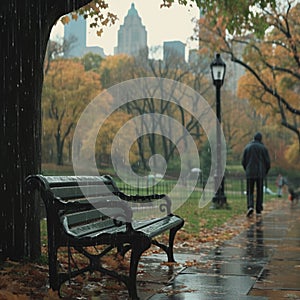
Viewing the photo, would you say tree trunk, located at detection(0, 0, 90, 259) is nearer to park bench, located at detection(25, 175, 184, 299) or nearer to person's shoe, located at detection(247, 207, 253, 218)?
park bench, located at detection(25, 175, 184, 299)

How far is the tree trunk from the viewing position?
6750mm

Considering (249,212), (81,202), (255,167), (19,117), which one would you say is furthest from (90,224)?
(255,167)

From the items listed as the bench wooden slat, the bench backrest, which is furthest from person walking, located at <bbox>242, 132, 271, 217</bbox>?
the bench wooden slat

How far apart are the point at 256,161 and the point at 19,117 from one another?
32.9 feet

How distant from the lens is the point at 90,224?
6.36 meters

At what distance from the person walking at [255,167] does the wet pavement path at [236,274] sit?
5730 mm

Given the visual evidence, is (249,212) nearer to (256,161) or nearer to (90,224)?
(256,161)

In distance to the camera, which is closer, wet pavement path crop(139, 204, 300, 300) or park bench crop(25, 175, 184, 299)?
park bench crop(25, 175, 184, 299)

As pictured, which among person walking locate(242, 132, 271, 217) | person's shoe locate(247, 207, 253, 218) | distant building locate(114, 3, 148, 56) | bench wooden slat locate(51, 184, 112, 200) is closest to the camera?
bench wooden slat locate(51, 184, 112, 200)

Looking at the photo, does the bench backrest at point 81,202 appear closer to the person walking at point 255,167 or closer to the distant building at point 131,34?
the person walking at point 255,167

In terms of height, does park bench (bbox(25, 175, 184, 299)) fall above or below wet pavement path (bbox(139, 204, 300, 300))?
above

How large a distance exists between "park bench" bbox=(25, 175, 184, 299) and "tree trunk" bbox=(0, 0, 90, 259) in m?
0.26

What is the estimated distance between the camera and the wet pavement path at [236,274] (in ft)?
18.4

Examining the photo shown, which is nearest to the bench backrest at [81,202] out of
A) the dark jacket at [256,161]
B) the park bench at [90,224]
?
the park bench at [90,224]
